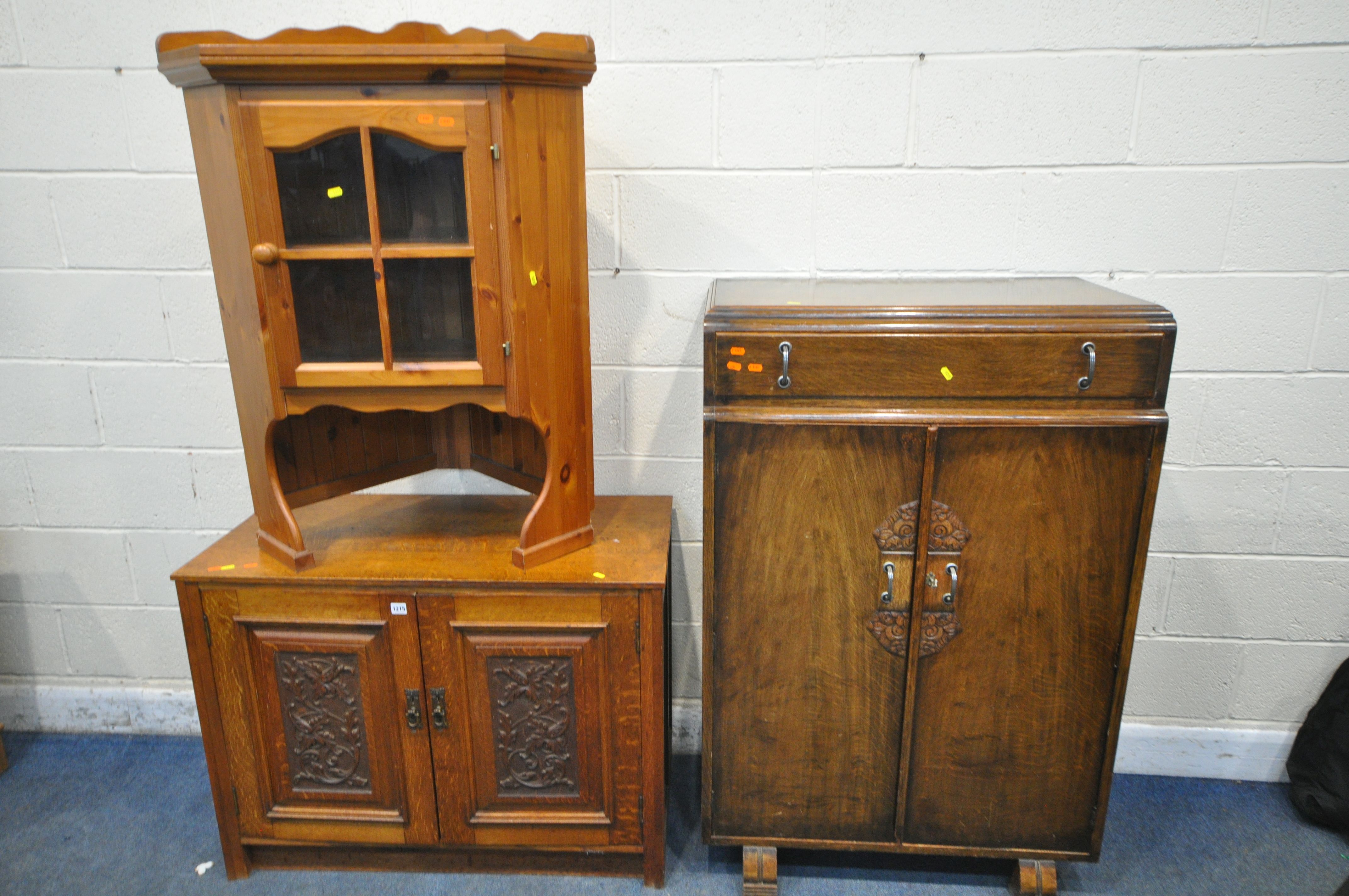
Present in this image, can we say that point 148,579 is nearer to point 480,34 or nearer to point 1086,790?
point 480,34

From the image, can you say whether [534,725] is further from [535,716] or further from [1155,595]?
[1155,595]

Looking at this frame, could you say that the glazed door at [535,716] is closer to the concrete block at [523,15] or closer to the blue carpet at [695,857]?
the blue carpet at [695,857]

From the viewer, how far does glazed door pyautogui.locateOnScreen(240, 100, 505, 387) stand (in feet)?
4.66

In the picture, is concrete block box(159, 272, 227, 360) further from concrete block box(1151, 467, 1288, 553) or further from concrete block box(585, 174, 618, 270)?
concrete block box(1151, 467, 1288, 553)

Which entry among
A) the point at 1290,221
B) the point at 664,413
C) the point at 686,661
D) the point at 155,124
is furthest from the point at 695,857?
the point at 155,124

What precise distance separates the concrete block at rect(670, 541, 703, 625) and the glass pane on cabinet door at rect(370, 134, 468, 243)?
0.97m

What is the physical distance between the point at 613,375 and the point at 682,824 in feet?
3.52

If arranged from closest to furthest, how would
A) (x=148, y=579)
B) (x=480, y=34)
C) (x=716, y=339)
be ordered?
(x=716, y=339), (x=480, y=34), (x=148, y=579)

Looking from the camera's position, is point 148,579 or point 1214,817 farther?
point 148,579

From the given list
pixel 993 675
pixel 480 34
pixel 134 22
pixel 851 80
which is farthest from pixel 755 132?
pixel 134 22

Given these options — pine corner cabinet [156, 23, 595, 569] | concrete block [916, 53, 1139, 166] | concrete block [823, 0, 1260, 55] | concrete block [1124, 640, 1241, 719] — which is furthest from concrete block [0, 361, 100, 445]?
concrete block [1124, 640, 1241, 719]

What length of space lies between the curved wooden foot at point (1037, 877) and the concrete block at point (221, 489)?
1951 millimetres

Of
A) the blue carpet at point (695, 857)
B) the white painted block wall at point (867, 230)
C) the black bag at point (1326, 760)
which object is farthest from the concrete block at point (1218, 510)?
the blue carpet at point (695, 857)

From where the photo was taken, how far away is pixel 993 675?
5.31 feet
